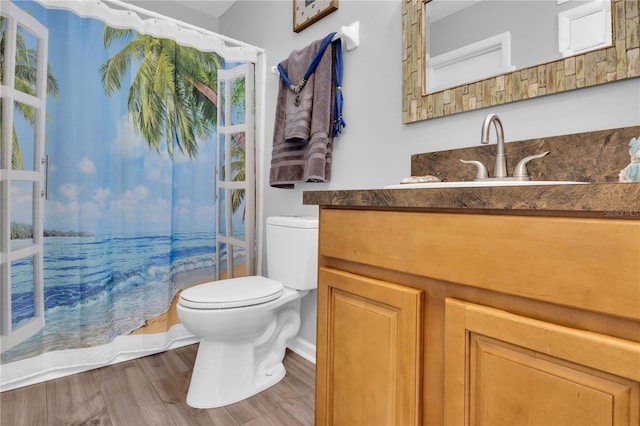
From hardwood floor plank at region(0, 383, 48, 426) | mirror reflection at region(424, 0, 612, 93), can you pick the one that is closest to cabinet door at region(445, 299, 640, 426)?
mirror reflection at region(424, 0, 612, 93)

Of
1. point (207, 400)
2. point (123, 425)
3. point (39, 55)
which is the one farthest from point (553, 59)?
point (39, 55)

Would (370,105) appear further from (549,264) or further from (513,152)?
(549,264)

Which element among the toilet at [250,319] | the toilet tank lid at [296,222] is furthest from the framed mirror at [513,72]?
the toilet at [250,319]

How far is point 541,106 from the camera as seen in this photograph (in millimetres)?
1014

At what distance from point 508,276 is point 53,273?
188 centimetres

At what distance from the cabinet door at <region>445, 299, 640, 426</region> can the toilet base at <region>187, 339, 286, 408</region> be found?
105 centimetres

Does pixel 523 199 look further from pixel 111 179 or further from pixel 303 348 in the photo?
pixel 111 179

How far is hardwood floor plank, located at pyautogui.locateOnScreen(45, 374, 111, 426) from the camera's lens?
129 cm

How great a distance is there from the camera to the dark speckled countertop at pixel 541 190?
1.51 feet

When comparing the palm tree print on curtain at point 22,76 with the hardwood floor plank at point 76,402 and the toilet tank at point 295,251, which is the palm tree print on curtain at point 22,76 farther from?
the toilet tank at point 295,251

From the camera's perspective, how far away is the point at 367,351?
2.53 feet

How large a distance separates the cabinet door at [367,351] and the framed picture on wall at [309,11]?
4.60ft

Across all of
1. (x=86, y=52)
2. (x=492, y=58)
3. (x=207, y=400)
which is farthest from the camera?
(x=86, y=52)

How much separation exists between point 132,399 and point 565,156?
1821 millimetres
